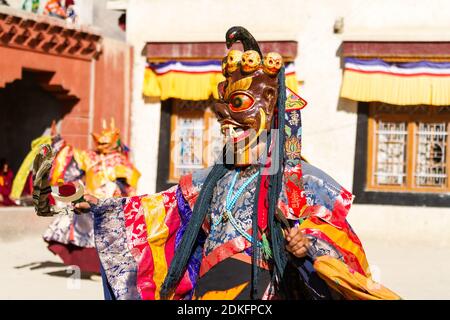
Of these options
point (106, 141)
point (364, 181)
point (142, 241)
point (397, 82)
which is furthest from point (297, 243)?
point (364, 181)

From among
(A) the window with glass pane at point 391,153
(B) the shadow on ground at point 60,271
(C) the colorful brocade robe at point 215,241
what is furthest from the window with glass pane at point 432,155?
(C) the colorful brocade robe at point 215,241

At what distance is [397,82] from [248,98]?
7.99 metres

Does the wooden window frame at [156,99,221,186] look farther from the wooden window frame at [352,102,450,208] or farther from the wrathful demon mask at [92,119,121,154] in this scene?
the wrathful demon mask at [92,119,121,154]

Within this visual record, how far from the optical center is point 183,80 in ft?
43.3

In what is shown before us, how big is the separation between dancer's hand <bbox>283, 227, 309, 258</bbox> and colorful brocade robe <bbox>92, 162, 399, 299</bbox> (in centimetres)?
8

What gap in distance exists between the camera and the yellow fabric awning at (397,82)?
11.9 m

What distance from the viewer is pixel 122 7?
45.8 ft

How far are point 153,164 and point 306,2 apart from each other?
340cm

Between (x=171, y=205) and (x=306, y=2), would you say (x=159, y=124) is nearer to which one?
(x=306, y=2)

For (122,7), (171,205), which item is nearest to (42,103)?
(122,7)

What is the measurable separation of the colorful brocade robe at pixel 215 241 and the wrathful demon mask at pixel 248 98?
21 cm

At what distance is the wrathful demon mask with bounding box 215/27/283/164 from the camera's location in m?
4.47

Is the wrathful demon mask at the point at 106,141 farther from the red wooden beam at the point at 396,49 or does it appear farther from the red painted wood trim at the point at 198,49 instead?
the red wooden beam at the point at 396,49

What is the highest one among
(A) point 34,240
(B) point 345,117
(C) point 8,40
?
(C) point 8,40
